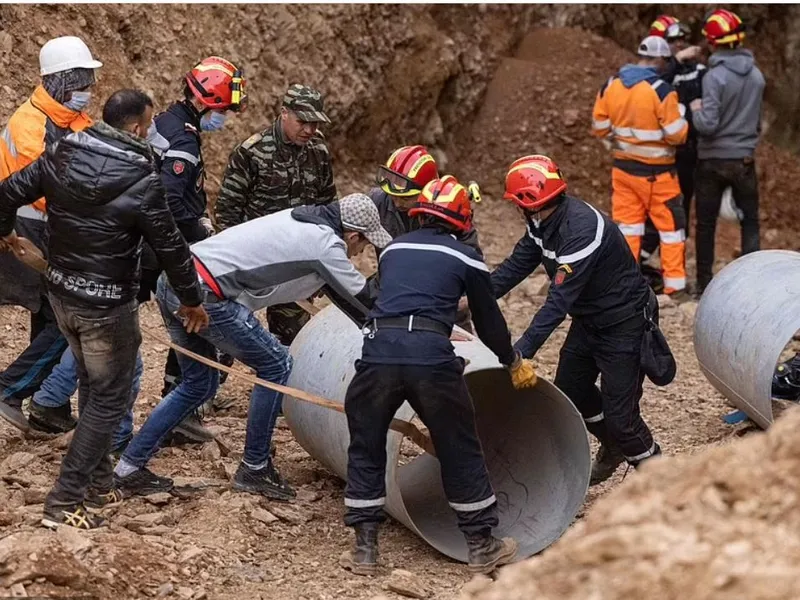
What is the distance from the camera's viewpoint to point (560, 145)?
44.3ft

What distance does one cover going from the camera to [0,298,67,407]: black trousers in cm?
688

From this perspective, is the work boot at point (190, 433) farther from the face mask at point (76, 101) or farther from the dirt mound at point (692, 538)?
the dirt mound at point (692, 538)

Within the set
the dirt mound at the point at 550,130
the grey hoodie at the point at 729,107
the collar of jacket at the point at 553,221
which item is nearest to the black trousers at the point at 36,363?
the collar of jacket at the point at 553,221

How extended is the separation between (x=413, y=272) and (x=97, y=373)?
4.75 feet

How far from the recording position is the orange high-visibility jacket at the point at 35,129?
20.7ft

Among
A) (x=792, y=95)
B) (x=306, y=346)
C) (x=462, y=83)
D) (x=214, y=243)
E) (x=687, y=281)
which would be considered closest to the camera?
(x=214, y=243)

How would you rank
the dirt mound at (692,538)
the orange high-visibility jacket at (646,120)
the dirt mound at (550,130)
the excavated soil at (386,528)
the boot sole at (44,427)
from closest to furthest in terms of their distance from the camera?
the dirt mound at (692,538)
the excavated soil at (386,528)
the boot sole at (44,427)
the orange high-visibility jacket at (646,120)
the dirt mound at (550,130)

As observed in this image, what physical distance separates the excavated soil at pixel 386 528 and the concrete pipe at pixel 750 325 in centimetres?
42

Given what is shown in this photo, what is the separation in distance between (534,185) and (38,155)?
243 cm

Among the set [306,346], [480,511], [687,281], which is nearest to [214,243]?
[306,346]

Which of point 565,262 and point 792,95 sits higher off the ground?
point 565,262

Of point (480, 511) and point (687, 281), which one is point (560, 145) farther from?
point (480, 511)

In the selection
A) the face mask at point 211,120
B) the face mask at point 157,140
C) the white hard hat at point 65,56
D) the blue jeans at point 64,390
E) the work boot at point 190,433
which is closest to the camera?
the white hard hat at point 65,56

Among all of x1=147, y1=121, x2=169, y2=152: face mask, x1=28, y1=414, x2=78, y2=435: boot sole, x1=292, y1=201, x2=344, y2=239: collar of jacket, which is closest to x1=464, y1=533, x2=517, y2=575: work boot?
x1=292, y1=201, x2=344, y2=239: collar of jacket
